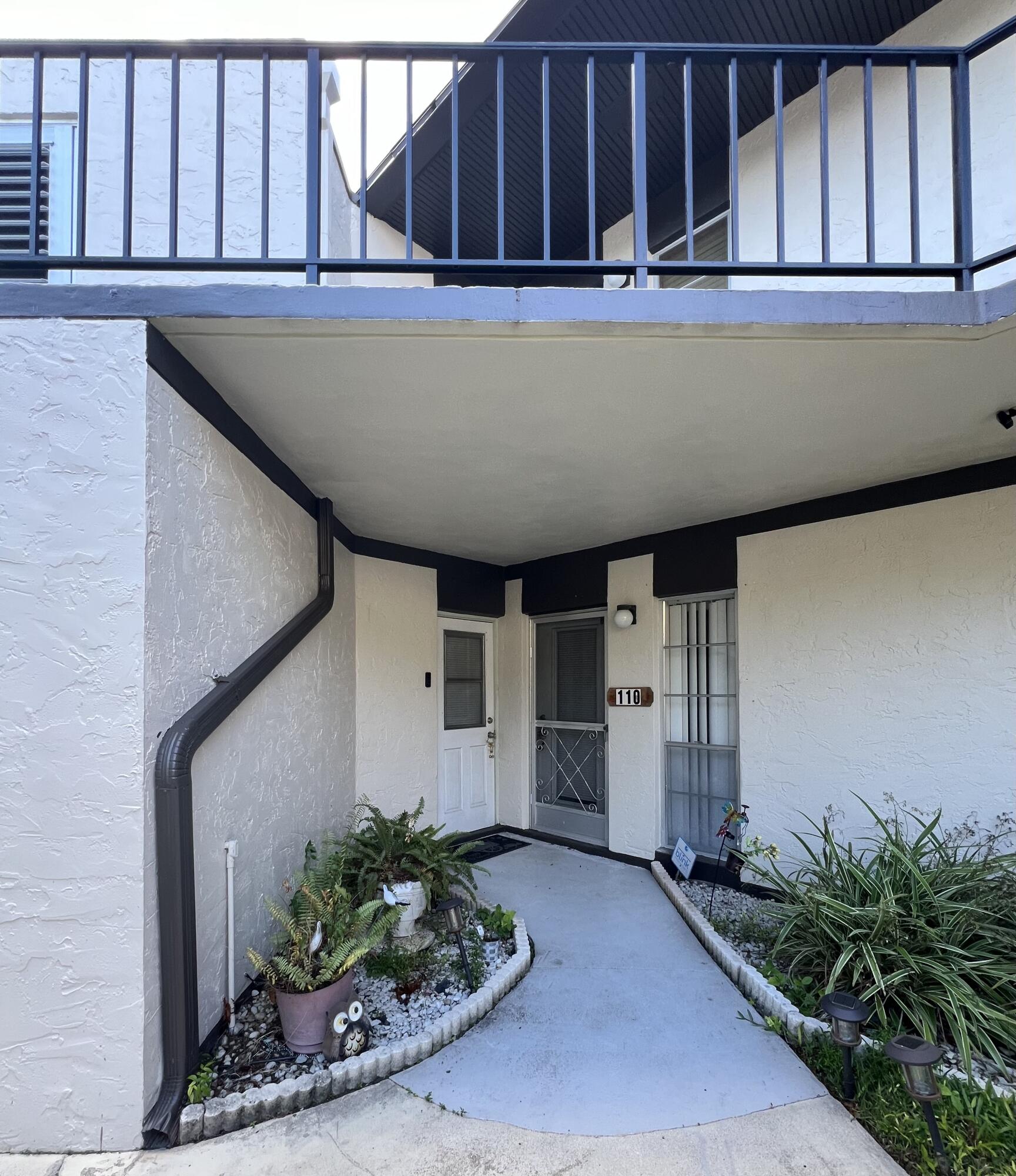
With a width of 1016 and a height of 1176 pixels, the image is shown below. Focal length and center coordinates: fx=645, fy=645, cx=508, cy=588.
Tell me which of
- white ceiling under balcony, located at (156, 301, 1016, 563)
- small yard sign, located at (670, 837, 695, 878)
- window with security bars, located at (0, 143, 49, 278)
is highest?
window with security bars, located at (0, 143, 49, 278)

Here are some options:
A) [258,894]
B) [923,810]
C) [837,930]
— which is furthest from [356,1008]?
[923,810]

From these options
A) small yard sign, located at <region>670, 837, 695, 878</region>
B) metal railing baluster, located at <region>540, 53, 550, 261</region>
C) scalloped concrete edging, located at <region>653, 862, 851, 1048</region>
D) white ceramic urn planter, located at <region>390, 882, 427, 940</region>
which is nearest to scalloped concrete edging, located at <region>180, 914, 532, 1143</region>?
white ceramic urn planter, located at <region>390, 882, 427, 940</region>

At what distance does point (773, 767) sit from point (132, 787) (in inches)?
145

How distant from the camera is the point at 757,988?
2.97m

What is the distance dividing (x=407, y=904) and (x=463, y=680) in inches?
110

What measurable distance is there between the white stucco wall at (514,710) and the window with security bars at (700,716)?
4.94ft

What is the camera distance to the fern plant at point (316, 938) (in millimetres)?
2504

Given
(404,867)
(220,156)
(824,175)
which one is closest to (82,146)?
(220,156)

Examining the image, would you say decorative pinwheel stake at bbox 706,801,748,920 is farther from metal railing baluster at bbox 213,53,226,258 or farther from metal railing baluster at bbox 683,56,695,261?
metal railing baluster at bbox 213,53,226,258

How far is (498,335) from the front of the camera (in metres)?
2.18

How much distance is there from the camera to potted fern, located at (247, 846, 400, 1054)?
246 centimetres

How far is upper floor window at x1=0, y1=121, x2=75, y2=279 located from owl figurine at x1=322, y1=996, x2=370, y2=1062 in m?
3.84

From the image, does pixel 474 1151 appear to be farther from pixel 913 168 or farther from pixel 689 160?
pixel 913 168

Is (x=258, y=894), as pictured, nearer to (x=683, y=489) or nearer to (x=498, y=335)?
(x=498, y=335)
